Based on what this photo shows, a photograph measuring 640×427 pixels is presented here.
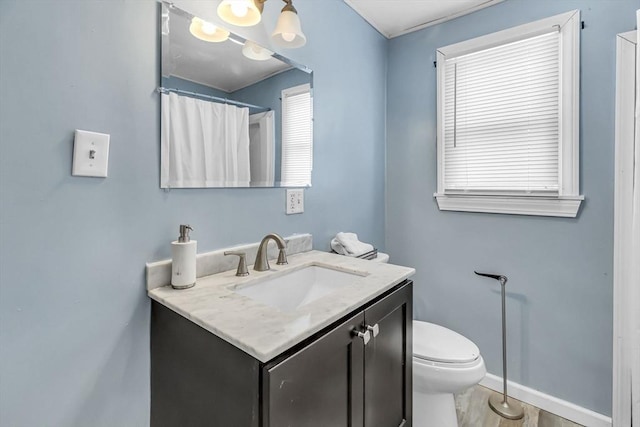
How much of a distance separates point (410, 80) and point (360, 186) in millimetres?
806

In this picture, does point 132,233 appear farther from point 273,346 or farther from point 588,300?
point 588,300

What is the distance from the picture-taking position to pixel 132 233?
911 millimetres

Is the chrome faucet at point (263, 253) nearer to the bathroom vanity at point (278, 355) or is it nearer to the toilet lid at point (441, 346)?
the bathroom vanity at point (278, 355)

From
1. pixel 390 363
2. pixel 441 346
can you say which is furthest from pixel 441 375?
pixel 390 363

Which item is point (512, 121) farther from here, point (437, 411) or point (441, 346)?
point (437, 411)

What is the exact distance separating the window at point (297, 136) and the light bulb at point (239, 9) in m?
0.36

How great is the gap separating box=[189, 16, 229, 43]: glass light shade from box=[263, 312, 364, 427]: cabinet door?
1.05 meters

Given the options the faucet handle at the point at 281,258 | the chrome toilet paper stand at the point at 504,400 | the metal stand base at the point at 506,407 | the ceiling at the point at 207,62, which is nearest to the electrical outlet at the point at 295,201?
the faucet handle at the point at 281,258

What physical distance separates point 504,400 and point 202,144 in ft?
6.51

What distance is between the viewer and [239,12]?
1.04m

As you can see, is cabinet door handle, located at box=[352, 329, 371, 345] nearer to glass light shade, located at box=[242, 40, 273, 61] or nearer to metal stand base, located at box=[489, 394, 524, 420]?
glass light shade, located at box=[242, 40, 273, 61]

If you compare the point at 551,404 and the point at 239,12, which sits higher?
the point at 239,12

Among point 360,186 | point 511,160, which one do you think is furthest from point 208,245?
point 511,160

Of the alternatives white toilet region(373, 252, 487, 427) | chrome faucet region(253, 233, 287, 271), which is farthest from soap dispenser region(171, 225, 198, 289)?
white toilet region(373, 252, 487, 427)
